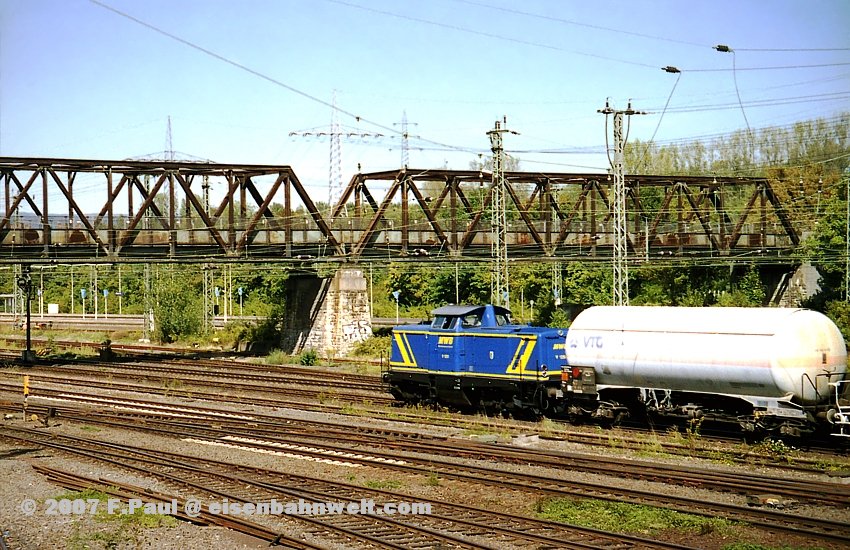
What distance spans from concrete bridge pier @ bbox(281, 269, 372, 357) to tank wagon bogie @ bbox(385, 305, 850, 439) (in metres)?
18.4

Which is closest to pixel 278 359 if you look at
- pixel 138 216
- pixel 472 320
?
pixel 138 216

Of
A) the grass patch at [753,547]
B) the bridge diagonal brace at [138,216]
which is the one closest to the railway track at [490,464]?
the grass patch at [753,547]

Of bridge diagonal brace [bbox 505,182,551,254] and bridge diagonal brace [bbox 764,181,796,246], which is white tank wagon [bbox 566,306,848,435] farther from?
bridge diagonal brace [bbox 764,181,796,246]

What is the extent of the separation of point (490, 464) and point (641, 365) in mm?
5418

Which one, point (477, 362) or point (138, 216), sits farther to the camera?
point (138, 216)

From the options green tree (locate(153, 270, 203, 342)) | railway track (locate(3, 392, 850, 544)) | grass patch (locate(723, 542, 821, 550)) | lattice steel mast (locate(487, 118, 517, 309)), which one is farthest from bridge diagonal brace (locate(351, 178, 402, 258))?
grass patch (locate(723, 542, 821, 550))

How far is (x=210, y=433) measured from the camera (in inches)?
925

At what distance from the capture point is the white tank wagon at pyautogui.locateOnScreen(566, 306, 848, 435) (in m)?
19.2

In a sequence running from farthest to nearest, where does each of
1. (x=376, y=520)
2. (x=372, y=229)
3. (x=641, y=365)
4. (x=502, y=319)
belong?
(x=372, y=229), (x=502, y=319), (x=641, y=365), (x=376, y=520)

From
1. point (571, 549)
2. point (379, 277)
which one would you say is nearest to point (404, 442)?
point (571, 549)

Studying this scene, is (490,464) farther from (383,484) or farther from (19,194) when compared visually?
(19,194)

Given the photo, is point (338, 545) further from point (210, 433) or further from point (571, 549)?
point (210, 433)

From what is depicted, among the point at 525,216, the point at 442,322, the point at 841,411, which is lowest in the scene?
the point at 841,411

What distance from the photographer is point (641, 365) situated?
21844mm
